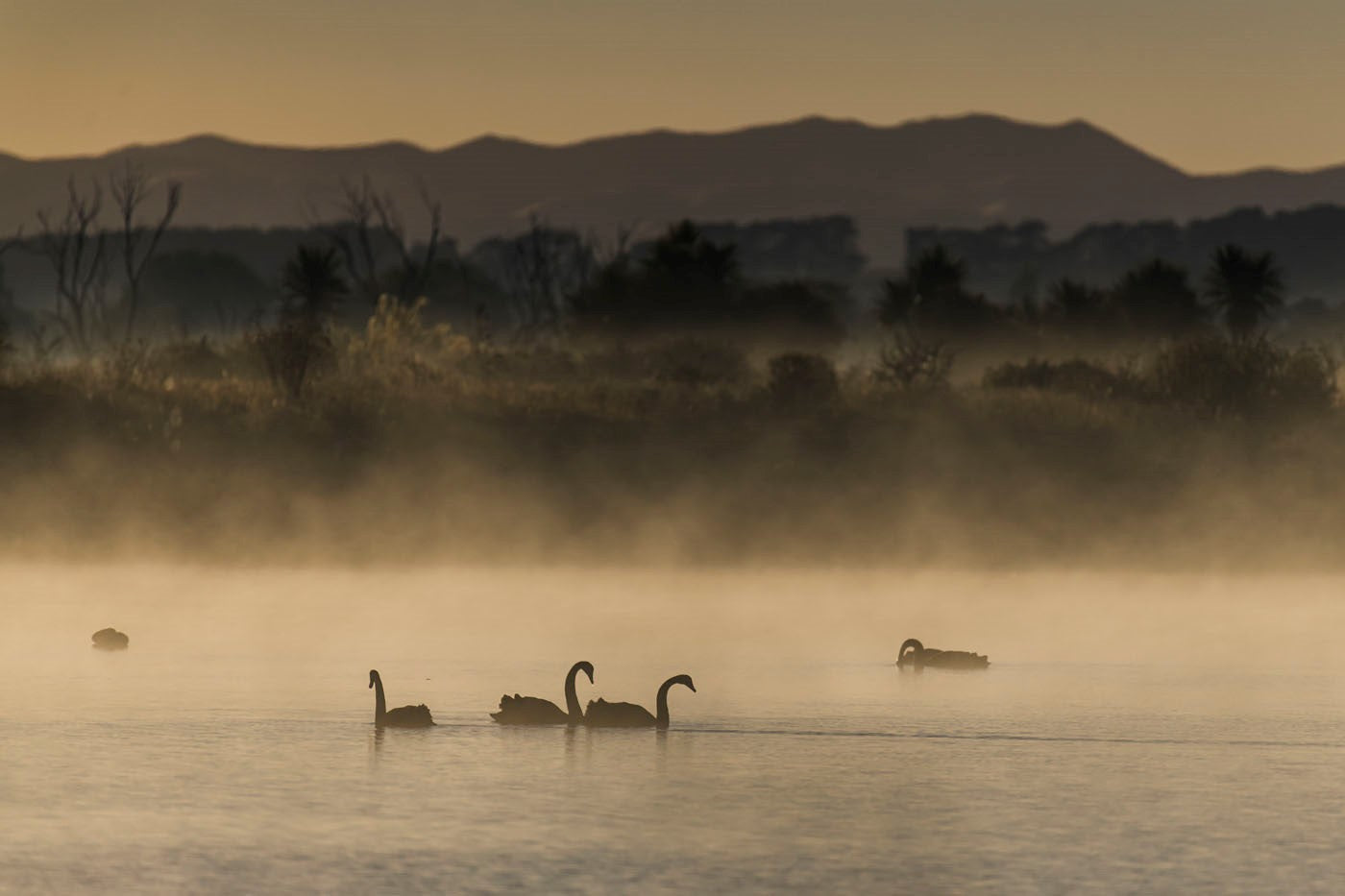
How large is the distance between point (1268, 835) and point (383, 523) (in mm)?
29206

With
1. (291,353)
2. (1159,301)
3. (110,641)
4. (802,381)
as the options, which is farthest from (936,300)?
(110,641)

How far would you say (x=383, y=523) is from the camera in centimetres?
4456

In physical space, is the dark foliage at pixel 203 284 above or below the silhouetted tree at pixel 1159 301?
above

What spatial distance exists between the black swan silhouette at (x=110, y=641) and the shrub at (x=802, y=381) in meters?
23.9

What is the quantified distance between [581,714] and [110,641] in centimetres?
727

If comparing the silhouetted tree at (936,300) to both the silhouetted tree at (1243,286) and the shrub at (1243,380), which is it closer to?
the silhouetted tree at (1243,286)

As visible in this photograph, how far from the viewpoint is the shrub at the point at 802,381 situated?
164 feet

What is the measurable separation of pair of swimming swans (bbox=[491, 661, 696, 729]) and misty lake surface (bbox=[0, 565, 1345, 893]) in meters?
0.16

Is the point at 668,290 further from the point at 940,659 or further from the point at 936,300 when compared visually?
the point at 940,659

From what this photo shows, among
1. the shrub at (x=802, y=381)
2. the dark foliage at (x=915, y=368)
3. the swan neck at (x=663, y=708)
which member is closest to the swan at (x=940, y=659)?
the swan neck at (x=663, y=708)

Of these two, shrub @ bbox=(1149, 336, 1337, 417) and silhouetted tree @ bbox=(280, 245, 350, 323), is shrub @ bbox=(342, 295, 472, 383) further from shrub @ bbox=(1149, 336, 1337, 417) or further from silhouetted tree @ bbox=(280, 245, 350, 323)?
silhouetted tree @ bbox=(280, 245, 350, 323)

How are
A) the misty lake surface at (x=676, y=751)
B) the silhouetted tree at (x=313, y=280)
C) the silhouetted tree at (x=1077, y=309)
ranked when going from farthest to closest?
the silhouetted tree at (x=1077, y=309)
the silhouetted tree at (x=313, y=280)
the misty lake surface at (x=676, y=751)

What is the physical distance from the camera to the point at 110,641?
2723 centimetres

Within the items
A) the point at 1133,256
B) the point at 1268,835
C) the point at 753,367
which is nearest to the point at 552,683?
the point at 1268,835
